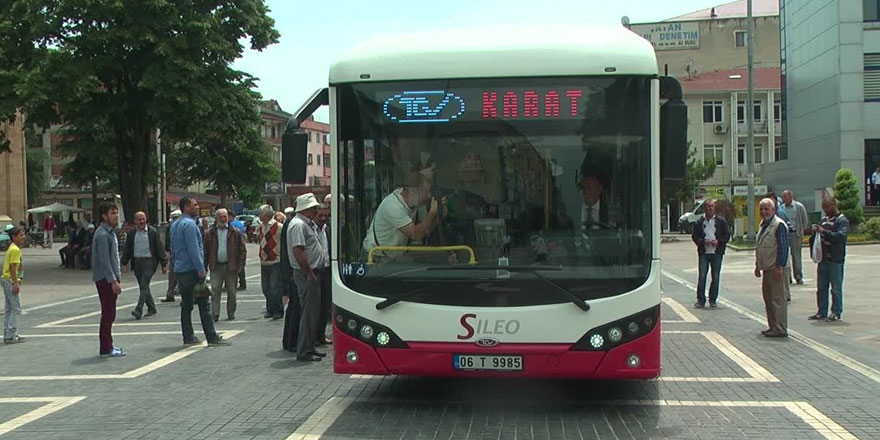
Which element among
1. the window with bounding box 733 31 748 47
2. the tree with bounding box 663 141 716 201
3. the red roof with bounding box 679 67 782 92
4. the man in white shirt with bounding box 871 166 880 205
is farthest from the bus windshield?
the window with bounding box 733 31 748 47

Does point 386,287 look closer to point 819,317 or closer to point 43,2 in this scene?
point 819,317

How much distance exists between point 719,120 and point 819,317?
51295 mm

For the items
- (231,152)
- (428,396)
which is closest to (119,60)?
(231,152)

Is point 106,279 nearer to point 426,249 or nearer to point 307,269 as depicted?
point 307,269

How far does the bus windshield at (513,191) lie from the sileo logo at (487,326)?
0.37ft

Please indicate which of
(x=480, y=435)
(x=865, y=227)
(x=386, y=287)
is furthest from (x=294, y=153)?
(x=865, y=227)

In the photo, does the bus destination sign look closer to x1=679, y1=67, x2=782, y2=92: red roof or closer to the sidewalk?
the sidewalk

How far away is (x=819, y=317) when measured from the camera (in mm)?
11844

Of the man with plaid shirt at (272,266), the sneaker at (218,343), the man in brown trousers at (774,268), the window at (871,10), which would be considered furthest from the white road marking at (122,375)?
the window at (871,10)

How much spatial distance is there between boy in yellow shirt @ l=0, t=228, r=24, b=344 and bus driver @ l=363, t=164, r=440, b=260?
658cm

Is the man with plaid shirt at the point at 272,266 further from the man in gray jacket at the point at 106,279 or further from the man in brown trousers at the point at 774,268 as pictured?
the man in brown trousers at the point at 774,268

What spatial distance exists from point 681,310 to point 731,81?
167 feet

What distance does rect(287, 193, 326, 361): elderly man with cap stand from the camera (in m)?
8.97

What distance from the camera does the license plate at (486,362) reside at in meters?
6.14
